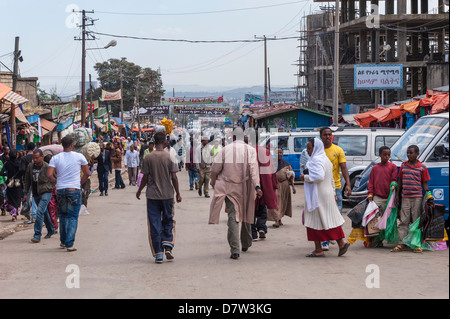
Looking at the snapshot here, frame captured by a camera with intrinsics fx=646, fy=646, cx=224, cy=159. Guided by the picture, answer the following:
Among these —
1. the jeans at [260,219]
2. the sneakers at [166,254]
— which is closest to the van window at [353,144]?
the jeans at [260,219]

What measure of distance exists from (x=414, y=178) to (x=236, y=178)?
2.65 m

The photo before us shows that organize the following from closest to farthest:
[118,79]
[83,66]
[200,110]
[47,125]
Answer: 1. [47,125]
2. [83,66]
3. [200,110]
4. [118,79]

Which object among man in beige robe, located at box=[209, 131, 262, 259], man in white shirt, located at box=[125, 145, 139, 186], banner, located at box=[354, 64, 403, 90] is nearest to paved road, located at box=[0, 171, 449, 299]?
man in beige robe, located at box=[209, 131, 262, 259]

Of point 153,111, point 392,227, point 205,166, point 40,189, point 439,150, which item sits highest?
point 153,111

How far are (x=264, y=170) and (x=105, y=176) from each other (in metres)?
11.1

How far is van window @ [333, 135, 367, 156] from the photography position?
1865 cm

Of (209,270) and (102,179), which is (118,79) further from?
(209,270)

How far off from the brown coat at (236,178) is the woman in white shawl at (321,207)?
2.71 feet

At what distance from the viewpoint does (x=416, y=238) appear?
954 cm

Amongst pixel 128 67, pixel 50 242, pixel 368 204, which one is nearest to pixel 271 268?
pixel 368 204

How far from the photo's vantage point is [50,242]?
37.8 feet

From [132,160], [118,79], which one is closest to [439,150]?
[132,160]

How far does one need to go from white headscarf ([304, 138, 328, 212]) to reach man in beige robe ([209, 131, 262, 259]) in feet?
2.39

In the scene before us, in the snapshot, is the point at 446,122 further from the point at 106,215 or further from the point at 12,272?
the point at 106,215
